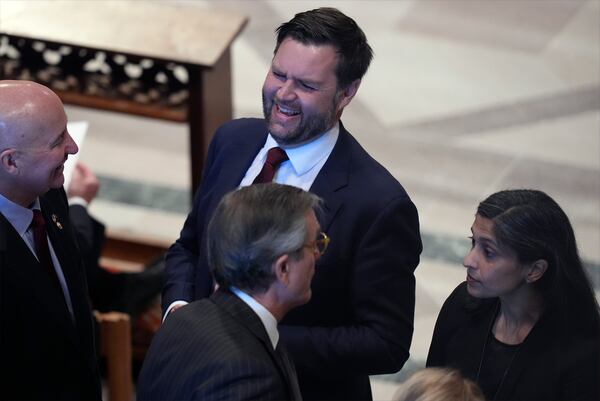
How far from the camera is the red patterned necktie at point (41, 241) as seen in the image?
339 cm

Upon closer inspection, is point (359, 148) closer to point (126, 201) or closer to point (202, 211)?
point (202, 211)

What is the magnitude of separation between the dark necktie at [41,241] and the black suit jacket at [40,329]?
0.13ft

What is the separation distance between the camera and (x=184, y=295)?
346cm

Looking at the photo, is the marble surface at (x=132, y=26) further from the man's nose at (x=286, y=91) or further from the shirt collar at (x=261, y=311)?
the shirt collar at (x=261, y=311)

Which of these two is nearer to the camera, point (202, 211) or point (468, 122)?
point (202, 211)

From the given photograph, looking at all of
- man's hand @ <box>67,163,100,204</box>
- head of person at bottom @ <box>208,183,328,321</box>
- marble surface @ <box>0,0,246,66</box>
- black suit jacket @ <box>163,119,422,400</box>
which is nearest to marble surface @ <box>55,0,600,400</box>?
marble surface @ <box>0,0,246,66</box>

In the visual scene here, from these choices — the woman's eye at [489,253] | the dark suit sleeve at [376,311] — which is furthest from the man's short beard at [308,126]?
the woman's eye at [489,253]

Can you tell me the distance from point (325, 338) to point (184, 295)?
490 millimetres

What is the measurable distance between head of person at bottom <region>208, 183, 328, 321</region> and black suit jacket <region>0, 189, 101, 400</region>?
0.74m

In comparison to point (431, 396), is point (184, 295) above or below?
below

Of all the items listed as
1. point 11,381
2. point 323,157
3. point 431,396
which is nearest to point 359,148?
point 323,157

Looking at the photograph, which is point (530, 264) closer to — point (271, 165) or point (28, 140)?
point (271, 165)

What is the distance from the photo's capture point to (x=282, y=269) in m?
2.72

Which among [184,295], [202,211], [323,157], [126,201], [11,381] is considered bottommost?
[126,201]
